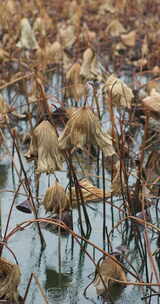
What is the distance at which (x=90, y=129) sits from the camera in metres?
1.03

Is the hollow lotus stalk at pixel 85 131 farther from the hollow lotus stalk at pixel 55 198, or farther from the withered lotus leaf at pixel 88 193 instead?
the withered lotus leaf at pixel 88 193

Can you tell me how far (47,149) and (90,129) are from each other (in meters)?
0.11

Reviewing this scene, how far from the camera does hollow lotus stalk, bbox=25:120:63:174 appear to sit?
111 cm

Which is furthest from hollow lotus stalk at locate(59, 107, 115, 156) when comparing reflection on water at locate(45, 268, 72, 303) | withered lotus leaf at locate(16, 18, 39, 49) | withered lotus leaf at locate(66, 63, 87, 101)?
withered lotus leaf at locate(16, 18, 39, 49)

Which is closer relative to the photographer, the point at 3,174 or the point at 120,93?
the point at 120,93

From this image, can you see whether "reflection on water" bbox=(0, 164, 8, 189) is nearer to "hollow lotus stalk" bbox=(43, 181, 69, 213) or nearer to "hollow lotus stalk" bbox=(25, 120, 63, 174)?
"hollow lotus stalk" bbox=(43, 181, 69, 213)

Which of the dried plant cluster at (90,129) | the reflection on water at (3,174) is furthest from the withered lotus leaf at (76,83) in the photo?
the reflection on water at (3,174)

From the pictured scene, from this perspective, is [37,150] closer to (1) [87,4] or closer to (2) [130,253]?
(2) [130,253]

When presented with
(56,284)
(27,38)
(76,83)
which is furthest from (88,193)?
(27,38)

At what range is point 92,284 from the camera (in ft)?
3.83

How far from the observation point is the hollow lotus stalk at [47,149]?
111 centimetres

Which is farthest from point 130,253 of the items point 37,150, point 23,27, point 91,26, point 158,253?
point 91,26

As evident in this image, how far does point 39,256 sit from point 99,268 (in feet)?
0.76

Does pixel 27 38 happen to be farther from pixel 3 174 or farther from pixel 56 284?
pixel 56 284
